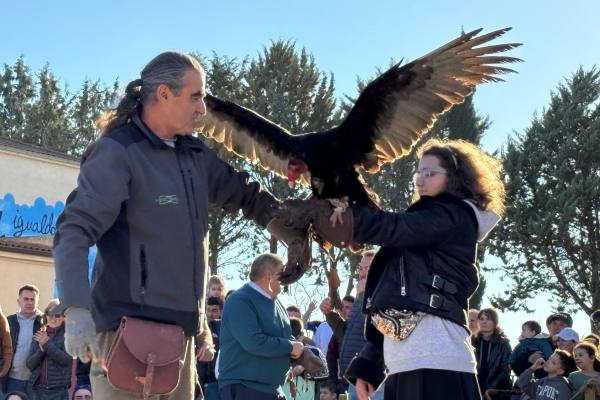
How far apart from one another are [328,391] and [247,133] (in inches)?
123

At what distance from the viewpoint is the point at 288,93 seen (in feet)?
94.0

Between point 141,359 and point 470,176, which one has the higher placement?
point 470,176

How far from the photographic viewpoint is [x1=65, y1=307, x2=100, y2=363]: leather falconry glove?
2.85 metres

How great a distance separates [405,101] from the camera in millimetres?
6246

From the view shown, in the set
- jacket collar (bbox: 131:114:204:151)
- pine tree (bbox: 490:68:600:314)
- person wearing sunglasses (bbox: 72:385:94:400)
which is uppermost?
pine tree (bbox: 490:68:600:314)

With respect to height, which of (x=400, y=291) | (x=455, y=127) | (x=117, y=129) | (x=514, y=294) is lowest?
(x=400, y=291)

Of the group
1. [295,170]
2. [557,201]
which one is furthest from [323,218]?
[557,201]

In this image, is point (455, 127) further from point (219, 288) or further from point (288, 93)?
point (219, 288)

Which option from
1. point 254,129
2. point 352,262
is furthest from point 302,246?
point 352,262

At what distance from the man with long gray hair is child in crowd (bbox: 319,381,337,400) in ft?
19.1

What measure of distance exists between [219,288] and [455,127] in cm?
2210

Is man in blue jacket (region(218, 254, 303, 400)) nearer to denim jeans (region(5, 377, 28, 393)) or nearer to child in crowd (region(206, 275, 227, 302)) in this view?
child in crowd (region(206, 275, 227, 302))

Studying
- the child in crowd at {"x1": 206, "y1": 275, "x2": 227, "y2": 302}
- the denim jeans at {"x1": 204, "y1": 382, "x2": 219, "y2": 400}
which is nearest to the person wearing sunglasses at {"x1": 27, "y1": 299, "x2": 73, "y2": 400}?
the child in crowd at {"x1": 206, "y1": 275, "x2": 227, "y2": 302}

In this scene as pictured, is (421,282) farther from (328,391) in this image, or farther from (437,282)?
(328,391)
